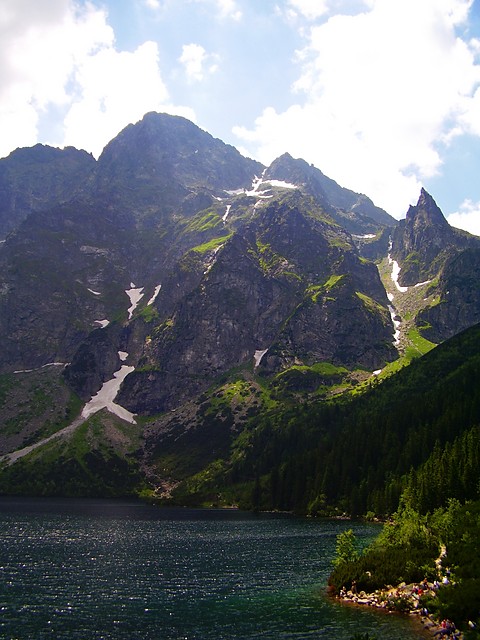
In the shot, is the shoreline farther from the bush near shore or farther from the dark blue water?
the dark blue water

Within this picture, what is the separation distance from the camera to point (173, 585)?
80.6m

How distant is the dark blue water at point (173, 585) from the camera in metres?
57.5

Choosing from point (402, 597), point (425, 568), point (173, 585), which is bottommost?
point (173, 585)

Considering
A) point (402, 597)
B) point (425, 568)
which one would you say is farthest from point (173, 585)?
point (425, 568)

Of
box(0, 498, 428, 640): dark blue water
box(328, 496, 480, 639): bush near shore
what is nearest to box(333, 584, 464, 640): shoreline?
box(328, 496, 480, 639): bush near shore

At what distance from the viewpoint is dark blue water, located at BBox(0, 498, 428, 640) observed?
5747 cm

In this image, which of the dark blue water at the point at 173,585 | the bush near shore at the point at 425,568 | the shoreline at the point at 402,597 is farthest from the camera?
the dark blue water at the point at 173,585

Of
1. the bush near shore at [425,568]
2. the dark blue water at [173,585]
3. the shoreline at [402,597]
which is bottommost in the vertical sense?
the dark blue water at [173,585]

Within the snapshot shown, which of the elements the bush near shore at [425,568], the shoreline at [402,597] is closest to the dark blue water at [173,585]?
the shoreline at [402,597]

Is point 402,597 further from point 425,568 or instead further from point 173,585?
point 173,585

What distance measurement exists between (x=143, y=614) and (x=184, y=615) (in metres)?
4.97

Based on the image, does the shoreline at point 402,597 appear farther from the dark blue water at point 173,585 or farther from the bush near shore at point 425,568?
the dark blue water at point 173,585

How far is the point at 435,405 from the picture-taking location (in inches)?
7726

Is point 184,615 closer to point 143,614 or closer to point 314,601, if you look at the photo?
point 143,614
